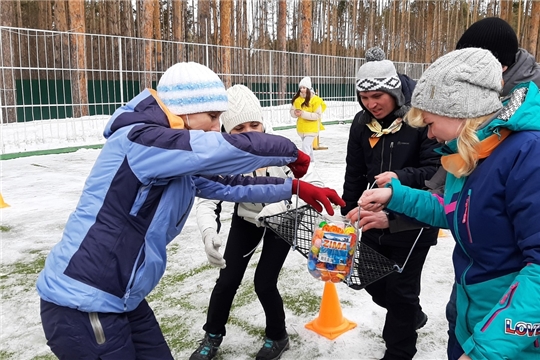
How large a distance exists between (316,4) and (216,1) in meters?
5.51

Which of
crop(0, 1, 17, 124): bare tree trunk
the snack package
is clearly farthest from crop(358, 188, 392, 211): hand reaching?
Answer: crop(0, 1, 17, 124): bare tree trunk

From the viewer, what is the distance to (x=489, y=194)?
1284mm

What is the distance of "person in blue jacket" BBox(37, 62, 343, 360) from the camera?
1.46m

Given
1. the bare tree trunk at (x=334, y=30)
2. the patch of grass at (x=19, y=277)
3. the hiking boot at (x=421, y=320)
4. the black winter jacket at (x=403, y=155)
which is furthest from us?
the bare tree trunk at (x=334, y=30)

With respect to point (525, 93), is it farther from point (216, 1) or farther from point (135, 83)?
point (216, 1)

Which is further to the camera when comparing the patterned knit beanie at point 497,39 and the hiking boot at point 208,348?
the hiking boot at point 208,348

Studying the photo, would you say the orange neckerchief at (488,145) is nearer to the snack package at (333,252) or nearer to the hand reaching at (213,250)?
the snack package at (333,252)

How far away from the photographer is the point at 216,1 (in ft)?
64.6

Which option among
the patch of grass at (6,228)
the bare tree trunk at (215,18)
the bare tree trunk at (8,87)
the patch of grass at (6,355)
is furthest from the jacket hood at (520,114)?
the bare tree trunk at (215,18)

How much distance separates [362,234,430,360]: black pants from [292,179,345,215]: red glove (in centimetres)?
55

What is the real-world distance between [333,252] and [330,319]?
1.14 metres

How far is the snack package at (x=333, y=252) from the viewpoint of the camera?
5.98ft

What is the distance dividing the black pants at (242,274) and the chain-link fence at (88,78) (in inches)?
270

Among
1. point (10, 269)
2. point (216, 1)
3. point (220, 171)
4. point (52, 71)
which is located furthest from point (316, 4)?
point (220, 171)
